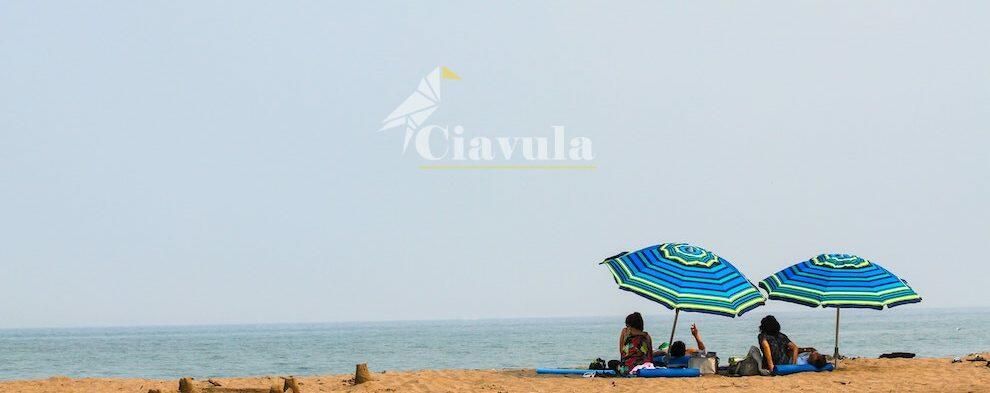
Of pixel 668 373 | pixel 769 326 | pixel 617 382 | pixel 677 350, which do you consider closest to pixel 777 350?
pixel 769 326

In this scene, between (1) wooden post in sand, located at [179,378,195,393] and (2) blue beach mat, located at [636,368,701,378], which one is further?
(2) blue beach mat, located at [636,368,701,378]

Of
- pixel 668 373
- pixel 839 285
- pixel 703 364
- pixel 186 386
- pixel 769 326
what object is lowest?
pixel 186 386

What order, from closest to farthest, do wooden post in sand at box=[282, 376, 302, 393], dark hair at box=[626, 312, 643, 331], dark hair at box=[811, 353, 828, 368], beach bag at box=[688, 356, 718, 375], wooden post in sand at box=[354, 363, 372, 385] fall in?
wooden post in sand at box=[282, 376, 302, 393]
dark hair at box=[626, 312, 643, 331]
wooden post in sand at box=[354, 363, 372, 385]
beach bag at box=[688, 356, 718, 375]
dark hair at box=[811, 353, 828, 368]

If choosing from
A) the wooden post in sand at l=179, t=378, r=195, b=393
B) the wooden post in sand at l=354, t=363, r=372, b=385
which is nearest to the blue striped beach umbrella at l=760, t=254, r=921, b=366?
the wooden post in sand at l=354, t=363, r=372, b=385

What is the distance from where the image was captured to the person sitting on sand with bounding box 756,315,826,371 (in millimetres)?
13906

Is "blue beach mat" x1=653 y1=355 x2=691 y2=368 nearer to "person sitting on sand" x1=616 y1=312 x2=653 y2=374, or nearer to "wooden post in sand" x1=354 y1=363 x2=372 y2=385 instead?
"person sitting on sand" x1=616 y1=312 x2=653 y2=374

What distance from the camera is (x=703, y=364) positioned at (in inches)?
561

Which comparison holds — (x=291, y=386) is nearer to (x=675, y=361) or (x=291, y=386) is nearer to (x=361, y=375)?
(x=361, y=375)

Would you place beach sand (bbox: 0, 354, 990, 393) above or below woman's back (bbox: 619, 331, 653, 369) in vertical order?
below

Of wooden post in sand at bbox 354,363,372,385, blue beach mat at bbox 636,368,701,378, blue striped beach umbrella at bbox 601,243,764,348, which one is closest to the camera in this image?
blue striped beach umbrella at bbox 601,243,764,348

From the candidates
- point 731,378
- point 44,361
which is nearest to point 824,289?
point 731,378

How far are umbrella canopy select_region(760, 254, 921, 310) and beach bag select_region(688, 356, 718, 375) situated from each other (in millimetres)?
1384

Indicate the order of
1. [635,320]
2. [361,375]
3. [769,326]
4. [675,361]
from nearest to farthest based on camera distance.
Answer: [635,320] → [769,326] → [361,375] → [675,361]

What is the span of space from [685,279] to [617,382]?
181 centimetres
